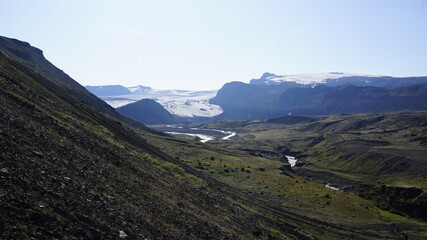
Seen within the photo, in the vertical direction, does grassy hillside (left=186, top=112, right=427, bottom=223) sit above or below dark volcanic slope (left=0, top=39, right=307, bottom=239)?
below

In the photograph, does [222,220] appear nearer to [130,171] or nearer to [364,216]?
[130,171]

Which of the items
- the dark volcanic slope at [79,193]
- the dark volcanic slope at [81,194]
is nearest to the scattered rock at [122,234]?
the dark volcanic slope at [81,194]

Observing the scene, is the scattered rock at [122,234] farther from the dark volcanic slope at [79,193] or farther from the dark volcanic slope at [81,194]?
the dark volcanic slope at [79,193]

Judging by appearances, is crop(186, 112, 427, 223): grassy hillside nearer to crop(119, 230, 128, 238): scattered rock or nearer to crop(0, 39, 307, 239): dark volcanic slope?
crop(0, 39, 307, 239): dark volcanic slope

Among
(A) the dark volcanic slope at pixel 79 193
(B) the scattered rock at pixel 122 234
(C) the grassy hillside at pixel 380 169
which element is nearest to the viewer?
(A) the dark volcanic slope at pixel 79 193

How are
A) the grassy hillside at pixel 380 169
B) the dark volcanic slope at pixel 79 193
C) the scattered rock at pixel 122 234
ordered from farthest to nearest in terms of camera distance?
the grassy hillside at pixel 380 169, the scattered rock at pixel 122 234, the dark volcanic slope at pixel 79 193

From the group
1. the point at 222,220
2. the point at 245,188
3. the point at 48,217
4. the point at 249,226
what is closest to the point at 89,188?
the point at 48,217

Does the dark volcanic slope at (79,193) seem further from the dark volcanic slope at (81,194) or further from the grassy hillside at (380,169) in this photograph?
the grassy hillside at (380,169)

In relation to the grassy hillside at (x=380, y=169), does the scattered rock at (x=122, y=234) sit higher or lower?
higher

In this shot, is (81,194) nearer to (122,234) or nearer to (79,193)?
(79,193)

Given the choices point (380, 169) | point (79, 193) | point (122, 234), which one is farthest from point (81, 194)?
point (380, 169)

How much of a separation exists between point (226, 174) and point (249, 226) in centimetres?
6195

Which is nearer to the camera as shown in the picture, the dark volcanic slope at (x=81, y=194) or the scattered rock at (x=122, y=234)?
the dark volcanic slope at (x=81, y=194)

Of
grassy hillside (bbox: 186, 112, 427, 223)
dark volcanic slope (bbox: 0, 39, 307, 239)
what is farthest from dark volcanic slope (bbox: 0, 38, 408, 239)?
grassy hillside (bbox: 186, 112, 427, 223)
